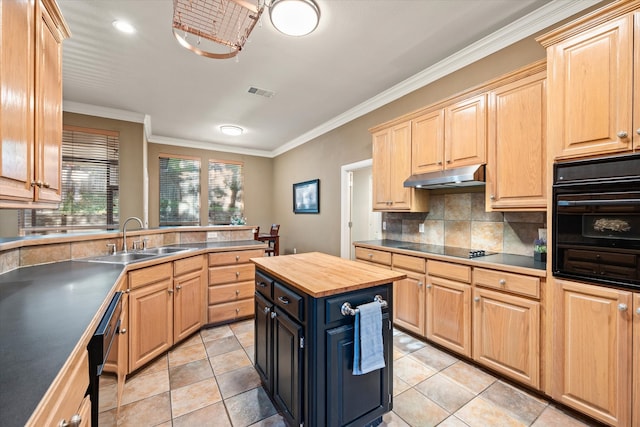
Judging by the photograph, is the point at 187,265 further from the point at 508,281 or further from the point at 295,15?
the point at 508,281

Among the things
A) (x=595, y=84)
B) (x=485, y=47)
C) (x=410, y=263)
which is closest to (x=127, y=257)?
(x=410, y=263)

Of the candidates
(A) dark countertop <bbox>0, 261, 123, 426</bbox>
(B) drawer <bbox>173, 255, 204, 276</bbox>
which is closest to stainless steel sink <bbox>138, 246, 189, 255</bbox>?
(B) drawer <bbox>173, 255, 204, 276</bbox>

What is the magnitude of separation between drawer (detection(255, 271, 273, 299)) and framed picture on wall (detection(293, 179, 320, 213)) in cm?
322

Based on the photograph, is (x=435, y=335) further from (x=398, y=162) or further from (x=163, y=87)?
(x=163, y=87)

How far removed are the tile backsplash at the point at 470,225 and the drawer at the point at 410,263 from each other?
56cm

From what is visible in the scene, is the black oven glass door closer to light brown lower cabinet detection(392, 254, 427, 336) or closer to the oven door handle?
the oven door handle

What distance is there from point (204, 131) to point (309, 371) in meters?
5.20

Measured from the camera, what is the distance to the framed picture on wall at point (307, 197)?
5.11 meters

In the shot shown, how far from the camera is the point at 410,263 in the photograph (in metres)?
2.70

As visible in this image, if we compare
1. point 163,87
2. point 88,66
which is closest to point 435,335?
point 163,87

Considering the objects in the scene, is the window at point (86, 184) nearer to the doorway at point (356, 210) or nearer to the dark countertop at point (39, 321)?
the dark countertop at point (39, 321)

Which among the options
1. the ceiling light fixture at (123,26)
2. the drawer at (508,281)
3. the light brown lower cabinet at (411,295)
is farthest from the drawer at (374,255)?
the ceiling light fixture at (123,26)

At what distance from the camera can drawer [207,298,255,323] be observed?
3016 mm

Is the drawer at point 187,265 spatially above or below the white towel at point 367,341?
above
